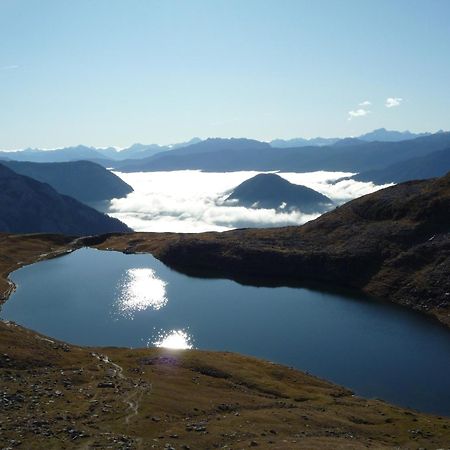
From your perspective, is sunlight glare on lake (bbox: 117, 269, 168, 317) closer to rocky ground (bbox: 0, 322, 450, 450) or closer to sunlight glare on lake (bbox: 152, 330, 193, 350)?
sunlight glare on lake (bbox: 152, 330, 193, 350)

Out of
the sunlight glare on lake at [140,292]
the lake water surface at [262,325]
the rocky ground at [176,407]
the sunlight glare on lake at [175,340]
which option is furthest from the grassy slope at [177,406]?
the sunlight glare on lake at [140,292]

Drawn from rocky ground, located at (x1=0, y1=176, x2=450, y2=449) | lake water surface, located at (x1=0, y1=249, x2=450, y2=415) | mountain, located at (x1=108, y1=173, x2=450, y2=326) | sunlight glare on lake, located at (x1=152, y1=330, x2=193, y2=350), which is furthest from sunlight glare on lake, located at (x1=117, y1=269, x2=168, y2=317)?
rocky ground, located at (x1=0, y1=176, x2=450, y2=449)

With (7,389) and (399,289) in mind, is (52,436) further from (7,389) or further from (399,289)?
(399,289)

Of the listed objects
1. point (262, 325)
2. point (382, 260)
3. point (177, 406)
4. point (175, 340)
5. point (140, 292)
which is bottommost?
point (175, 340)

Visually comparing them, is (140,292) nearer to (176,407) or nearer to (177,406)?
(177,406)

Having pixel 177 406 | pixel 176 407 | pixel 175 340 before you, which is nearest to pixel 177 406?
pixel 177 406

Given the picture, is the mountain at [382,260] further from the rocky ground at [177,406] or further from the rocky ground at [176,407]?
the rocky ground at [177,406]
